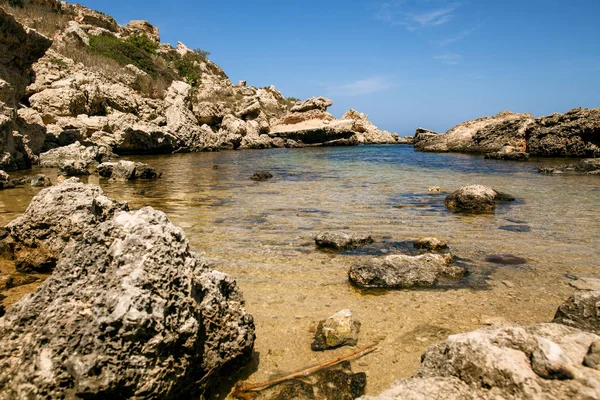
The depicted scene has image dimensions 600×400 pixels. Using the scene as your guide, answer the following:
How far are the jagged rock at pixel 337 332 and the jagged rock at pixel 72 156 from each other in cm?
1634

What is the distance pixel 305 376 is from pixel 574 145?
1333 inches

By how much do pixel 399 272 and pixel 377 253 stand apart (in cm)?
125

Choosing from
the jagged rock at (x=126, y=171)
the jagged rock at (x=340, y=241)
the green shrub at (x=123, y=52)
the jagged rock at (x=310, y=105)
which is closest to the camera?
the jagged rock at (x=340, y=241)

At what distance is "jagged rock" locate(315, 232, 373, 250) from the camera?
254 inches

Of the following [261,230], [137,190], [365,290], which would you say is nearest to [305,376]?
[365,290]

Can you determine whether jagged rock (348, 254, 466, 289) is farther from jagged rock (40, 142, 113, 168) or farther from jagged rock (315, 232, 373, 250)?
jagged rock (40, 142, 113, 168)

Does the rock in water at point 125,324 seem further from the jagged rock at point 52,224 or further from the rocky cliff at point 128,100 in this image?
the rocky cliff at point 128,100

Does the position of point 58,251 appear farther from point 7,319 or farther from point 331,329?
point 331,329

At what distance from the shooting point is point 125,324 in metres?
2.32

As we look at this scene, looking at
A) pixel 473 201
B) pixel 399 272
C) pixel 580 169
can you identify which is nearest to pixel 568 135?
pixel 580 169

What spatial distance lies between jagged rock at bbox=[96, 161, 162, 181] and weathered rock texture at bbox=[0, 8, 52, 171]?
355 cm

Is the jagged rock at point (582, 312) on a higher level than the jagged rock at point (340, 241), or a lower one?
higher

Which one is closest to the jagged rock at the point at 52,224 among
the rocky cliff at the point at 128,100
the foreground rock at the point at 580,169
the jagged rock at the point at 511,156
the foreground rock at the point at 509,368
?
the foreground rock at the point at 509,368

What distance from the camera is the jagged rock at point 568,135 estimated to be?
27906mm
